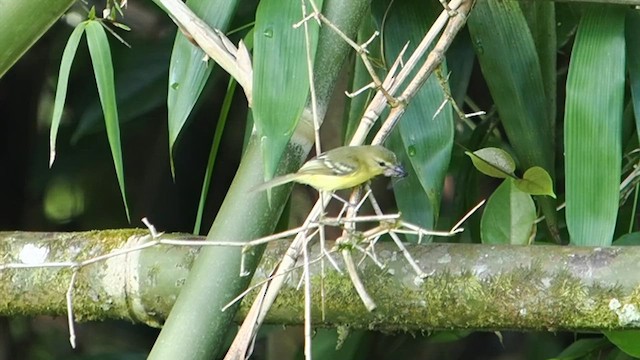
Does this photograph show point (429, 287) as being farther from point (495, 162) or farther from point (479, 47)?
point (479, 47)

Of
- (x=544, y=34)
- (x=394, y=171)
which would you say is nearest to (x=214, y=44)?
(x=394, y=171)

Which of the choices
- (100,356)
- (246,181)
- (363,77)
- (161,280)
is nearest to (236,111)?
(100,356)

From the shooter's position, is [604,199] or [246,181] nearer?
[246,181]

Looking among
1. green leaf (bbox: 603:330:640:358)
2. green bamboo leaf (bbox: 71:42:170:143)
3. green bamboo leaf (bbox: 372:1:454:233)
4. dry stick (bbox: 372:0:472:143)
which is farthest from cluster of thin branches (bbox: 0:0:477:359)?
green bamboo leaf (bbox: 71:42:170:143)

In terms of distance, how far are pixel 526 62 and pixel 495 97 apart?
44 millimetres

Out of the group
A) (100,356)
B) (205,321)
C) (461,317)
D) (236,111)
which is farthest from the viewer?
(236,111)

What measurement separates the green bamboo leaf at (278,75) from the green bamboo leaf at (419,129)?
0.15 meters

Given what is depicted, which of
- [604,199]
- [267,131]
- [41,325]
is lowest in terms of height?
[41,325]

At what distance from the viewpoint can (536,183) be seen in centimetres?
78

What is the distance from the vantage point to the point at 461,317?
710mm

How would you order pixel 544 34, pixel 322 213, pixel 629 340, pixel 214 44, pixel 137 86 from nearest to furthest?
1. pixel 322 213
2. pixel 214 44
3. pixel 629 340
4. pixel 544 34
5. pixel 137 86

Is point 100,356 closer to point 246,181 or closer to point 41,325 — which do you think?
point 41,325

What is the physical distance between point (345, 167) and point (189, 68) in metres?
0.19

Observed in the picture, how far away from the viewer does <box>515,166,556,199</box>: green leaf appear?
77 cm
